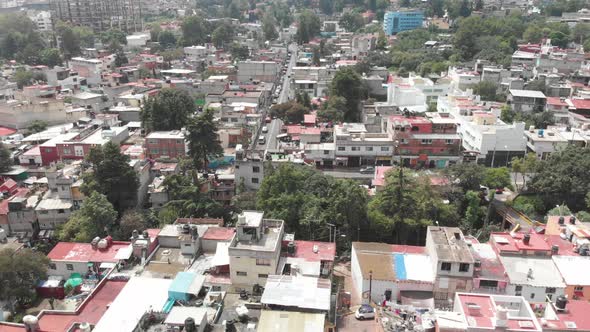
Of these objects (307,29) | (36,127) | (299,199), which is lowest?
(299,199)

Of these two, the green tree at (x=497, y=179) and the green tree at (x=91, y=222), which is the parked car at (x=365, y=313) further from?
the green tree at (x=497, y=179)

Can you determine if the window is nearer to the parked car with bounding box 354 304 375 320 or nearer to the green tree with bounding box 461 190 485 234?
the parked car with bounding box 354 304 375 320

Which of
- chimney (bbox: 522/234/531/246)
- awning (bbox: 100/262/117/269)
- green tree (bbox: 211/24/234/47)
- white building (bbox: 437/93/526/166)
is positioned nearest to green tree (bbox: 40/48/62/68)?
green tree (bbox: 211/24/234/47)

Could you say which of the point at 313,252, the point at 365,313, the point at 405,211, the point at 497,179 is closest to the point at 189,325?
the point at 365,313

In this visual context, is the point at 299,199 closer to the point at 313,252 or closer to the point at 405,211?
the point at 313,252

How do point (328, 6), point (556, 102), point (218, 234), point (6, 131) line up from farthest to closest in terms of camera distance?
point (328, 6)
point (556, 102)
point (6, 131)
point (218, 234)

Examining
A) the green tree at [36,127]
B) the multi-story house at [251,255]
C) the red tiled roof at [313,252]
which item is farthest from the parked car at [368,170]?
the green tree at [36,127]

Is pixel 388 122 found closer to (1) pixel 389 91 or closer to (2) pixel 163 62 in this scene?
(1) pixel 389 91
